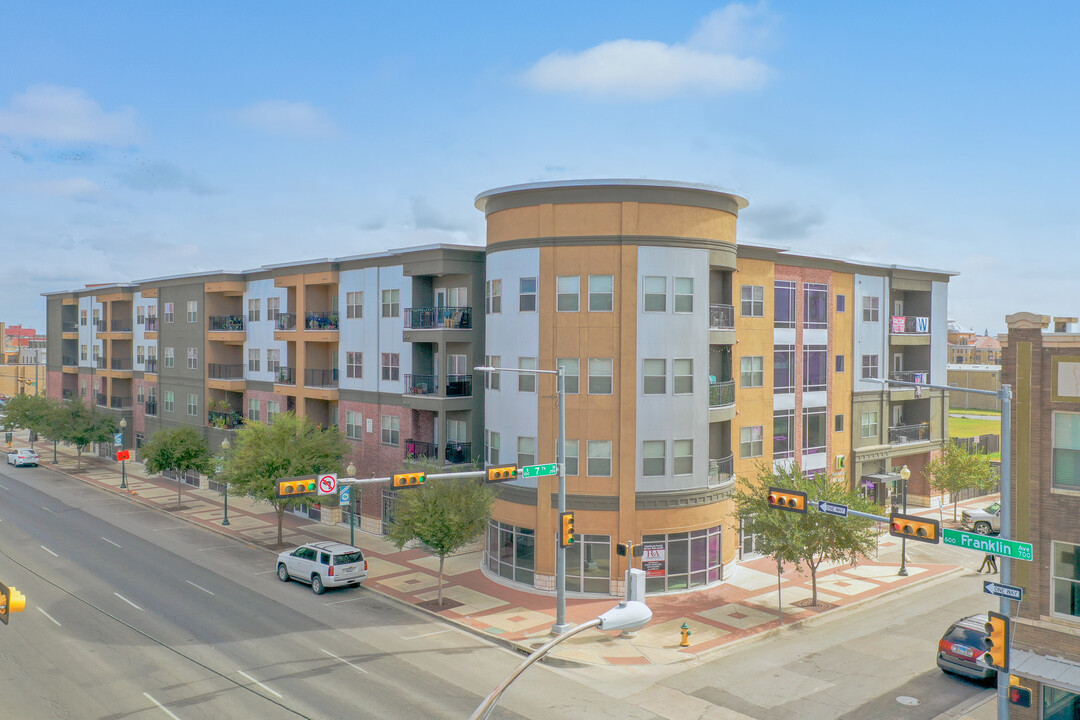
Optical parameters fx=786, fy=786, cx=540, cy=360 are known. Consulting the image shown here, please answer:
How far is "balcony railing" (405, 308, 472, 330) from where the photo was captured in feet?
125

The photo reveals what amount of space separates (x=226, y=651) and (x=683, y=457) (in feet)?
58.5

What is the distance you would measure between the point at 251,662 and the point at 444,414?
55.3 ft

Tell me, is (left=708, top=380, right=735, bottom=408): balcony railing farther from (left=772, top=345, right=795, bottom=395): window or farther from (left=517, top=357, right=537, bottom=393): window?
(left=517, top=357, right=537, bottom=393): window

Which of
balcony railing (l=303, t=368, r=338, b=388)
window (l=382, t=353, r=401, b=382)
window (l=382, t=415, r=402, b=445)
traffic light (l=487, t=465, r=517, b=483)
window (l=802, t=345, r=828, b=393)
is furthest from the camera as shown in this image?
balcony railing (l=303, t=368, r=338, b=388)

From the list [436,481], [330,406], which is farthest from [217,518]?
[436,481]

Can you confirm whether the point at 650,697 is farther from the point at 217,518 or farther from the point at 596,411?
the point at 217,518

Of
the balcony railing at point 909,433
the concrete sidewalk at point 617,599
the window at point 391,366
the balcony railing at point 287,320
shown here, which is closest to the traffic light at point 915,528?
the concrete sidewalk at point 617,599

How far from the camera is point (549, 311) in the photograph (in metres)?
31.5

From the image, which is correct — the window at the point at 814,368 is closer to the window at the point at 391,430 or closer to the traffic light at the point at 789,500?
the traffic light at the point at 789,500

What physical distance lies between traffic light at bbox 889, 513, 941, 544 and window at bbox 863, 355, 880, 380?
25204mm

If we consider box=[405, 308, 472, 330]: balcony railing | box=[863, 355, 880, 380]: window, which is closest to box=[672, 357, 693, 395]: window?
box=[405, 308, 472, 330]: balcony railing

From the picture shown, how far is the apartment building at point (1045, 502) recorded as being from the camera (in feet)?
62.8

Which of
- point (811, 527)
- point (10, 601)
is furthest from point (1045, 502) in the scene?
point (10, 601)

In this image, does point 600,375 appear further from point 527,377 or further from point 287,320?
point 287,320
